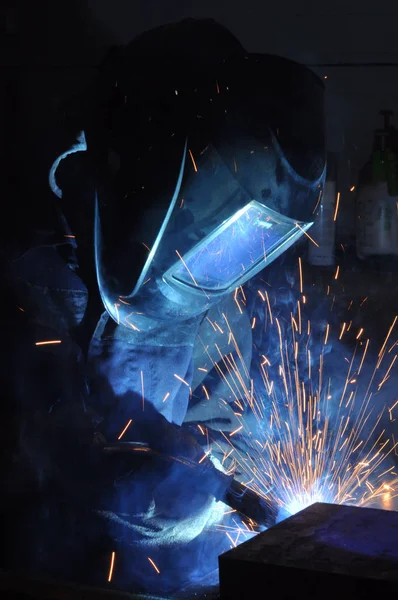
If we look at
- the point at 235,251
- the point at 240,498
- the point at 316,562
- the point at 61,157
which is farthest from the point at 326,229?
the point at 316,562

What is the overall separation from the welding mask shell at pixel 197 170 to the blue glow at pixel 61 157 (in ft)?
0.49

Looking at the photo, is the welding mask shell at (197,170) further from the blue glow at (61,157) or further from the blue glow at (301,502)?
the blue glow at (301,502)

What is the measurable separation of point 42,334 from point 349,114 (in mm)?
1866

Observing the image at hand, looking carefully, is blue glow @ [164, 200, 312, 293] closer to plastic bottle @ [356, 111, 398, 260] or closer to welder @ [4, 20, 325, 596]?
welder @ [4, 20, 325, 596]

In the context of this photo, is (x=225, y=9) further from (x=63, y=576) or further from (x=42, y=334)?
(x=63, y=576)

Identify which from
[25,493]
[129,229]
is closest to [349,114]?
[129,229]

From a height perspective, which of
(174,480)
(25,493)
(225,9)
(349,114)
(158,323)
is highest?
(225,9)

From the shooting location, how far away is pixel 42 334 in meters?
3.20

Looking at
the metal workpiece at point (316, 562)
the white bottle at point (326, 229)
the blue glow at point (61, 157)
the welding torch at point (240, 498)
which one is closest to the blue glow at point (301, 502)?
the welding torch at point (240, 498)

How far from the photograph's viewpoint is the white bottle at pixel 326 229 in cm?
343

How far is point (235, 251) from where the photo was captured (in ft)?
8.95

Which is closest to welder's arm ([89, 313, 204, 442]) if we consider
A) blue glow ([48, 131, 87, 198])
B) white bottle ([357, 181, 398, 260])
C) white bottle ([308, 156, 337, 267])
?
blue glow ([48, 131, 87, 198])

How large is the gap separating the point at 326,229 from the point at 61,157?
4.34 feet

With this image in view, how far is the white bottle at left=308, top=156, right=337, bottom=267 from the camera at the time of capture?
343cm
